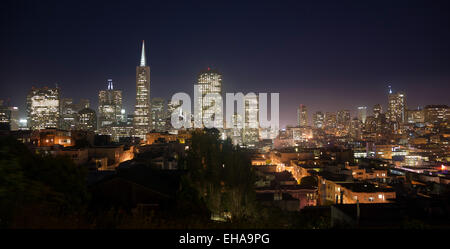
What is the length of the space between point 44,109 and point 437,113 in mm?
169157

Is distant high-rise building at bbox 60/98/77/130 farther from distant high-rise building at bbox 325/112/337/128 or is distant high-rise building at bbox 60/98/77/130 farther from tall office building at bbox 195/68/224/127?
distant high-rise building at bbox 325/112/337/128

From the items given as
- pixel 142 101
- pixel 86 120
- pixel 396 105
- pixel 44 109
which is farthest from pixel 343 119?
pixel 44 109

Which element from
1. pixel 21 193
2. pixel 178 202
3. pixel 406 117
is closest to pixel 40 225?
pixel 21 193

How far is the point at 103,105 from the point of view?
142 m

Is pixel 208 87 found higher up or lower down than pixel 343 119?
higher up

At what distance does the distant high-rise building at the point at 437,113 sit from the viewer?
138875mm

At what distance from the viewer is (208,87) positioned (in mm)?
105000

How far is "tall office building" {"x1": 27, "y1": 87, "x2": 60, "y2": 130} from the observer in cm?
11019

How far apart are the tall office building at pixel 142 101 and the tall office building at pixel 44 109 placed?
28.6 m

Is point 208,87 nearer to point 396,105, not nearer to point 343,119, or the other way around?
point 343,119

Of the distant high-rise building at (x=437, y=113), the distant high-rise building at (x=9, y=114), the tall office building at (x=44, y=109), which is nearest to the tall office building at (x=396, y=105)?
the distant high-rise building at (x=437, y=113)

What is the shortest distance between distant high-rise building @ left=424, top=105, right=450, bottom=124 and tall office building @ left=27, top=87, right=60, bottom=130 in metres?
161

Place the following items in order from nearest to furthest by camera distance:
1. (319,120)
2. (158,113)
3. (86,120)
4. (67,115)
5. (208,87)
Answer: (208,87) → (86,120) → (67,115) → (158,113) → (319,120)

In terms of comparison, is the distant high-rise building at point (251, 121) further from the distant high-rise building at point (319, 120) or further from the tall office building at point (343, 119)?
the distant high-rise building at point (319, 120)
